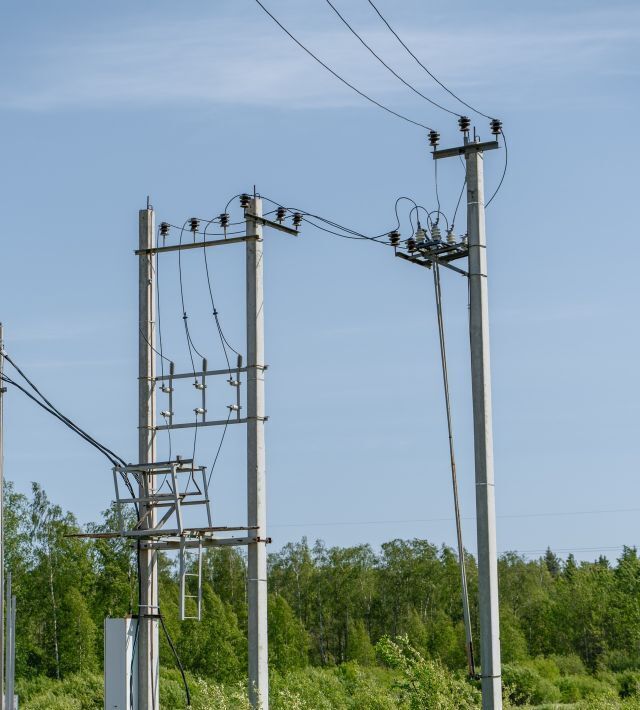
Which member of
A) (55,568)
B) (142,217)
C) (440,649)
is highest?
(142,217)

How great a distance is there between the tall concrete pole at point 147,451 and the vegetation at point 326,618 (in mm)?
25496

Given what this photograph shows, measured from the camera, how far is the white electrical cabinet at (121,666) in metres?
17.9

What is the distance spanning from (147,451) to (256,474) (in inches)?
64.9

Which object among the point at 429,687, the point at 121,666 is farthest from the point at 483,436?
the point at 429,687

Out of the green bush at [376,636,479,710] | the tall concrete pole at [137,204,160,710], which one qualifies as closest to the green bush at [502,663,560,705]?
the green bush at [376,636,479,710]

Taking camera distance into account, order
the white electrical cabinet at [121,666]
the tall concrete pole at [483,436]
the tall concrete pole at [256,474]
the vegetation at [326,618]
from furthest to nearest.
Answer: the vegetation at [326,618]
the white electrical cabinet at [121,666]
the tall concrete pole at [256,474]
the tall concrete pole at [483,436]

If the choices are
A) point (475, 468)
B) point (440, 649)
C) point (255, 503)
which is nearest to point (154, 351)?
point (255, 503)

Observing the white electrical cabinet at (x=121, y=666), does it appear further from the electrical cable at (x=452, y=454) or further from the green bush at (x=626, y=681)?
the green bush at (x=626, y=681)

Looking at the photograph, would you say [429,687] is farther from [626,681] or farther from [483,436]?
[626,681]

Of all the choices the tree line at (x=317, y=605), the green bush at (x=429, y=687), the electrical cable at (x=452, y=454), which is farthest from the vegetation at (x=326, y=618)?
the electrical cable at (x=452, y=454)

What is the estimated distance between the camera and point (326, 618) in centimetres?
9031

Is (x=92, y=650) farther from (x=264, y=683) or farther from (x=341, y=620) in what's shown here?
(x=264, y=683)

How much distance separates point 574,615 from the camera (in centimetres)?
8325

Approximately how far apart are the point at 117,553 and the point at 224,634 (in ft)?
22.0
